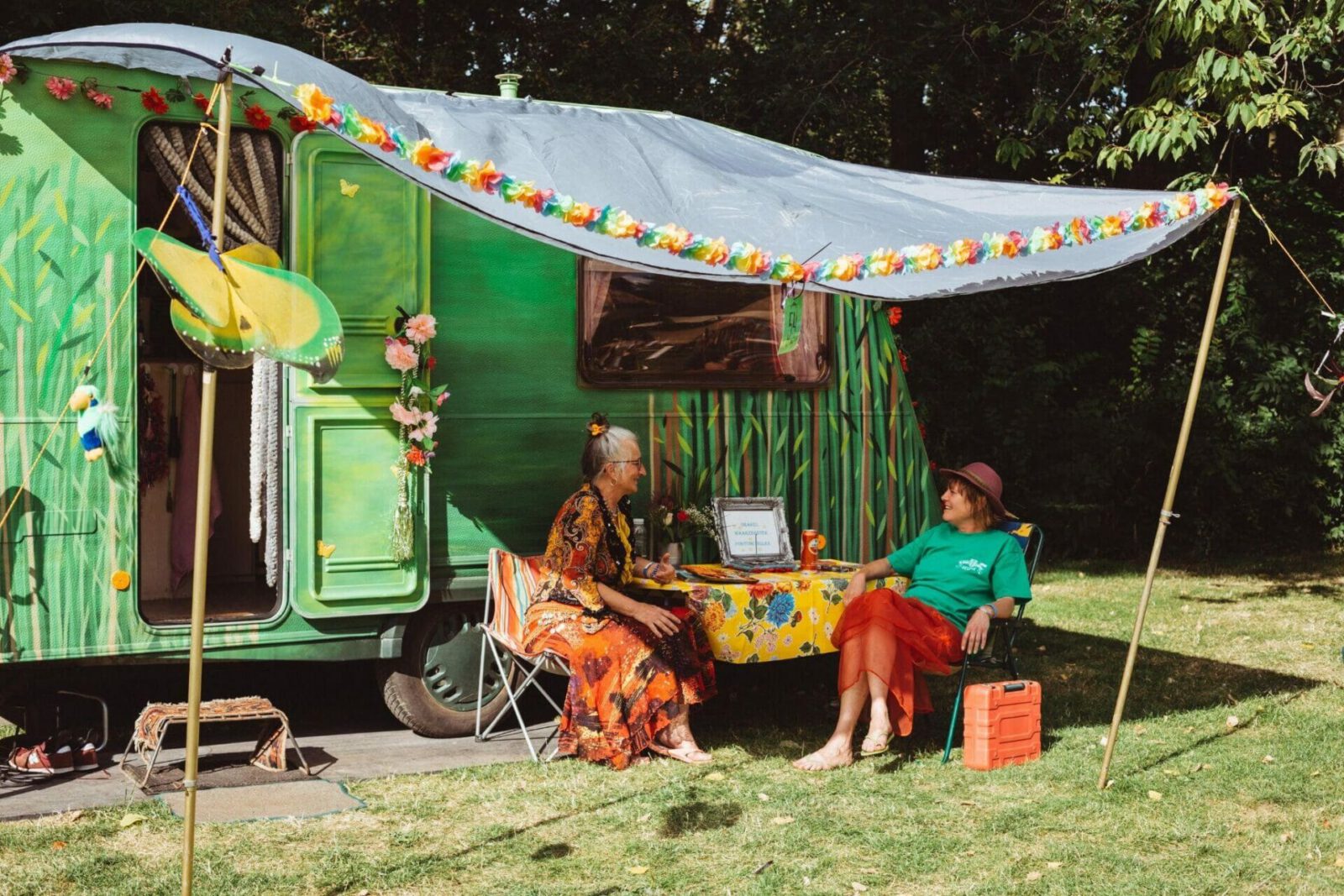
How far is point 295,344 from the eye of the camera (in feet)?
12.3

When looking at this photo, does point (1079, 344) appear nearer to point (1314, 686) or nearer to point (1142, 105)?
point (1142, 105)

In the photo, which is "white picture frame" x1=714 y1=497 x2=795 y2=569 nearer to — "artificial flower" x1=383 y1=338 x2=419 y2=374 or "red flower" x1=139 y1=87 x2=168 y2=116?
"artificial flower" x1=383 y1=338 x2=419 y2=374

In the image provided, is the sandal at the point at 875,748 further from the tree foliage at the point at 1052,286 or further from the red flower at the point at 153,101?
the tree foliage at the point at 1052,286

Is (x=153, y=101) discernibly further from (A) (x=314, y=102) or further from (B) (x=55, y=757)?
(B) (x=55, y=757)

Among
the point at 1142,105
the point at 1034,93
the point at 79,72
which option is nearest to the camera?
the point at 79,72

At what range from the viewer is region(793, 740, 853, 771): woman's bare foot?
5336mm

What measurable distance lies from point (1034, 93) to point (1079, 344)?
2.78 metres

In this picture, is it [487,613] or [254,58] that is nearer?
[254,58]

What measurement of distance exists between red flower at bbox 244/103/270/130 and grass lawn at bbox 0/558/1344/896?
2496 mm

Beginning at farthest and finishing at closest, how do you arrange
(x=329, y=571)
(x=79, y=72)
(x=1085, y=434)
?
1. (x=1085, y=434)
2. (x=329, y=571)
3. (x=79, y=72)

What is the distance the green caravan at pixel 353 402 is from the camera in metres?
5.25

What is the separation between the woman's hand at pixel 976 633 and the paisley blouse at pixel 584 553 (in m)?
1.35

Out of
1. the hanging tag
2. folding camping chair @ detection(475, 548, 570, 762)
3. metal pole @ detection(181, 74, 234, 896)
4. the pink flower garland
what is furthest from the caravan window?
metal pole @ detection(181, 74, 234, 896)

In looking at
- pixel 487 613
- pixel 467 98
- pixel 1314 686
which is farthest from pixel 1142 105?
pixel 487 613
